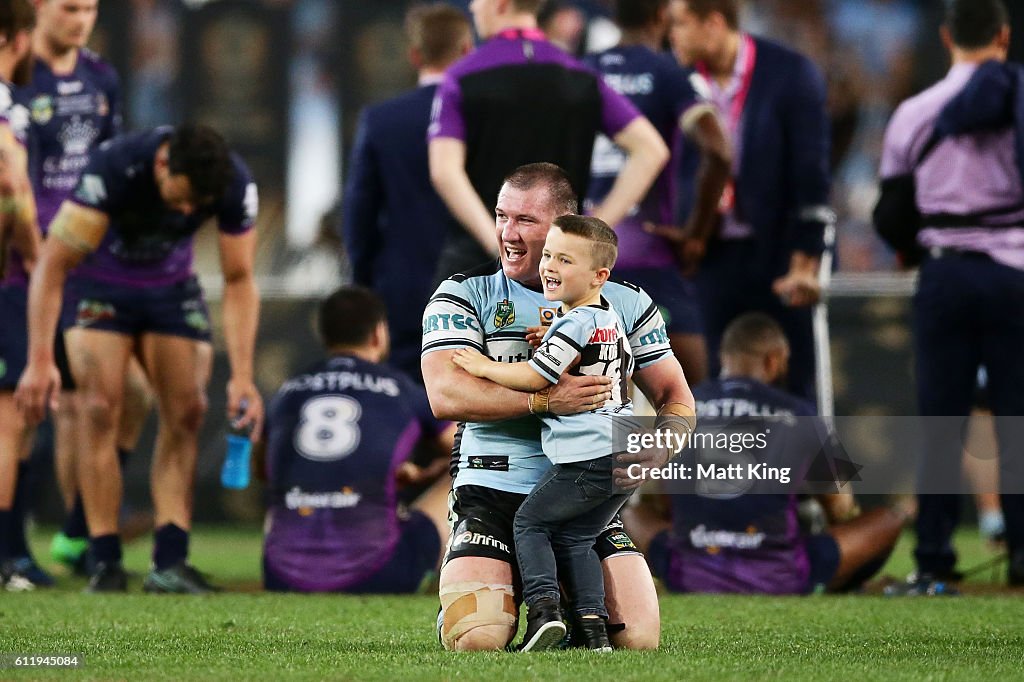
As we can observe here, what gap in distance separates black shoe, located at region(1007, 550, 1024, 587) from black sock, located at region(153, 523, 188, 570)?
129 inches

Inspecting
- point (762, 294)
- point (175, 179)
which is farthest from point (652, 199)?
point (175, 179)

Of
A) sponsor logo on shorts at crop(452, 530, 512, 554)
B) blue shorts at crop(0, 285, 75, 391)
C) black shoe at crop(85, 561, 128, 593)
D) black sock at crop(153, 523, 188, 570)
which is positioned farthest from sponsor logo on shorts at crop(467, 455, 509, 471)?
blue shorts at crop(0, 285, 75, 391)

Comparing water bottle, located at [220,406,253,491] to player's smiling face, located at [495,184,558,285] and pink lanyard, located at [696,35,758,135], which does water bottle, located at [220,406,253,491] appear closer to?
player's smiling face, located at [495,184,558,285]

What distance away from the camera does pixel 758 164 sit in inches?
296

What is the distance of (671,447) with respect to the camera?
4340mm

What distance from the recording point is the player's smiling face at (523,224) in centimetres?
448

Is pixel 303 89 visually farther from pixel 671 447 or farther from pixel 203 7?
pixel 671 447

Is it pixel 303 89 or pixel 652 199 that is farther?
pixel 303 89

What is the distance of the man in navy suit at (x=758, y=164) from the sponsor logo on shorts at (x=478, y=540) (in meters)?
A: 3.14

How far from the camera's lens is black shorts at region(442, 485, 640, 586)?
4.45 metres

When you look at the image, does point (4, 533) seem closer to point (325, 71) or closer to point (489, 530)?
point (489, 530)

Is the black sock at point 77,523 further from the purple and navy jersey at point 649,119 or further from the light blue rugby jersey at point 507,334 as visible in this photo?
the light blue rugby jersey at point 507,334

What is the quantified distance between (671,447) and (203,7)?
8.39 m

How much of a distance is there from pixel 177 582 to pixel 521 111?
2267 millimetres
